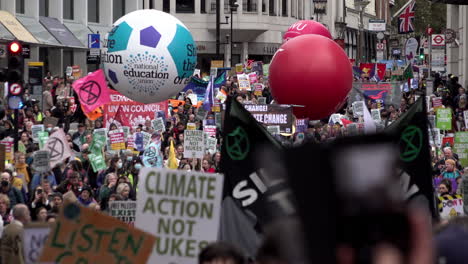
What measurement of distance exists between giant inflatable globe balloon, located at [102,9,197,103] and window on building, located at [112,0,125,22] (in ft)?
135

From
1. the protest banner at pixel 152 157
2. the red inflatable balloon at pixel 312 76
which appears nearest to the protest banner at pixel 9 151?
the protest banner at pixel 152 157

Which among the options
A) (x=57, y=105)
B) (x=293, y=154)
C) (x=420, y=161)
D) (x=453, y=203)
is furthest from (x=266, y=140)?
(x=57, y=105)

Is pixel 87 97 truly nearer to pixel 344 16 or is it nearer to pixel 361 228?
pixel 361 228

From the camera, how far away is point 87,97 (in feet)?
71.1

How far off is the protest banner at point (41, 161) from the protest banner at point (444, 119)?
10.7 meters

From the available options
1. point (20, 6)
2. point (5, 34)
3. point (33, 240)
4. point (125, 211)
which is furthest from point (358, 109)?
point (20, 6)

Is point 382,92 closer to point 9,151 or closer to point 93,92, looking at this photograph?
point 93,92

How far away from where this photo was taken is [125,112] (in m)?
22.2

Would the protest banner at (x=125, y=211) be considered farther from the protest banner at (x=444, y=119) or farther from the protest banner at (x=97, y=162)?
the protest banner at (x=444, y=119)

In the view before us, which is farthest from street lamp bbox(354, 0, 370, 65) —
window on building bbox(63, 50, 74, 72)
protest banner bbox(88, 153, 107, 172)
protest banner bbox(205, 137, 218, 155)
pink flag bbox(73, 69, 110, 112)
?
protest banner bbox(88, 153, 107, 172)

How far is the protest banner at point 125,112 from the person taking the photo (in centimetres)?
2192

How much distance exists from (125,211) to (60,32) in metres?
41.6

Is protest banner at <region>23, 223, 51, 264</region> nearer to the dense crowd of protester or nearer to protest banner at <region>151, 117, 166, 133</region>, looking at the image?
the dense crowd of protester

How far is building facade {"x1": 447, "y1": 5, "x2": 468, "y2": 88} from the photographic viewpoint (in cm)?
3953
